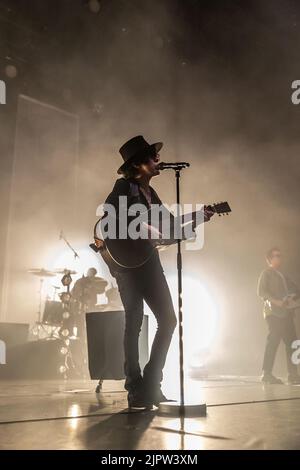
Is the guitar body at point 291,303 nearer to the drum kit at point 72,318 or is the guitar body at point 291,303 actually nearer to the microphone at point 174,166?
the drum kit at point 72,318

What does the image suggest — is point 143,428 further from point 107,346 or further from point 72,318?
point 72,318

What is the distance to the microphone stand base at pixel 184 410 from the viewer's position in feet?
7.58

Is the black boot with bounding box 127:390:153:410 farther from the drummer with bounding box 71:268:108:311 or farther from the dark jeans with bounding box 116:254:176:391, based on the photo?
the drummer with bounding box 71:268:108:311

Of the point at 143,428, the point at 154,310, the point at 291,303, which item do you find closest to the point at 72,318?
the point at 291,303

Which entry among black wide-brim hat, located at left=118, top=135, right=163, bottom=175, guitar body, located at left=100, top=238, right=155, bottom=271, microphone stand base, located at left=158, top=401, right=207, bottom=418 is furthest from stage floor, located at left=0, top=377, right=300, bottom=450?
black wide-brim hat, located at left=118, top=135, right=163, bottom=175

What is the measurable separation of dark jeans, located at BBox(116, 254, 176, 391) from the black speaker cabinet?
120 cm

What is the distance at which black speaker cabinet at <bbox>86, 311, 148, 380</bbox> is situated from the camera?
4016 mm

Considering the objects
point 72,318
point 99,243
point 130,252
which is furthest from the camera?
point 72,318

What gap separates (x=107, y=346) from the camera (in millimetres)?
4062

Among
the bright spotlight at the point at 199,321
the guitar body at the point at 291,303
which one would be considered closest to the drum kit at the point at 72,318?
the bright spotlight at the point at 199,321

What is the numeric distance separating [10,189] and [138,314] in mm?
7917

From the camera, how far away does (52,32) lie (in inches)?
365

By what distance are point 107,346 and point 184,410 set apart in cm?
184
